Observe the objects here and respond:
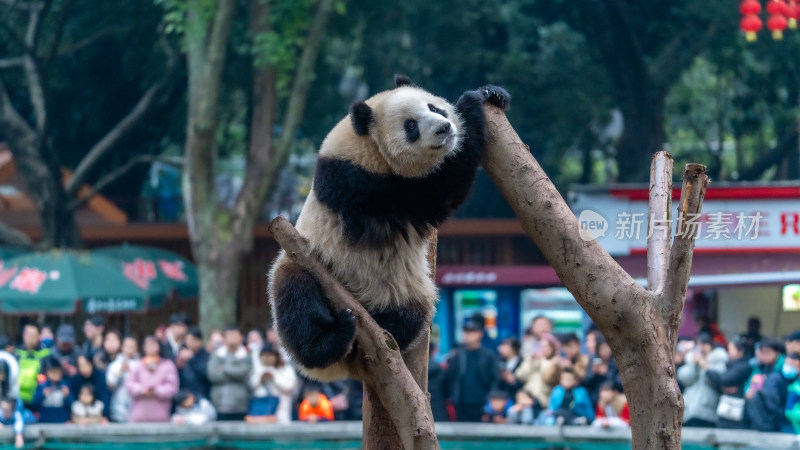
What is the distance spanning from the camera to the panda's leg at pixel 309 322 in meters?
3.02

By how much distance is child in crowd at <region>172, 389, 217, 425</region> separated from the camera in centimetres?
814

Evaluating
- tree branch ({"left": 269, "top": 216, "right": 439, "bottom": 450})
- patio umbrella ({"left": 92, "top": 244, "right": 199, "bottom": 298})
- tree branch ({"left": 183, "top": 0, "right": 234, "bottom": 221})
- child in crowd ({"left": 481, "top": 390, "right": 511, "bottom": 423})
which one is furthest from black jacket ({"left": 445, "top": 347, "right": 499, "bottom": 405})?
patio umbrella ({"left": 92, "top": 244, "right": 199, "bottom": 298})

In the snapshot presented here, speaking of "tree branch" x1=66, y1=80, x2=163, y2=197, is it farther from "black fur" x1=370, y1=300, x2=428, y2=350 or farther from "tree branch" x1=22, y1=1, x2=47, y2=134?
"black fur" x1=370, y1=300, x2=428, y2=350

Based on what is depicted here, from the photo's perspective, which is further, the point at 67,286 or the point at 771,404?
the point at 67,286

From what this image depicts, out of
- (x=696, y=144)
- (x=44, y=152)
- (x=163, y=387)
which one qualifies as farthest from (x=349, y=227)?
(x=696, y=144)

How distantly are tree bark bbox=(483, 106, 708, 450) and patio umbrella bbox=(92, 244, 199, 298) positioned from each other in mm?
10465

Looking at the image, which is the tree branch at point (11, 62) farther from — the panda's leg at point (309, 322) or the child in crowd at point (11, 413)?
the panda's leg at point (309, 322)

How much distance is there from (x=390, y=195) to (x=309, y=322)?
0.51 m

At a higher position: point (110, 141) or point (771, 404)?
point (110, 141)

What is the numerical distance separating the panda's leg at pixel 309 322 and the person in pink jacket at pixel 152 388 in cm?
531

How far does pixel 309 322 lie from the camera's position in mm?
3105

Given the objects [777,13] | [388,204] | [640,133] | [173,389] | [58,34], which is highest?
[58,34]

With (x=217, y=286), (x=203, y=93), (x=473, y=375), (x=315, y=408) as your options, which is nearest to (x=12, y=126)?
(x=203, y=93)

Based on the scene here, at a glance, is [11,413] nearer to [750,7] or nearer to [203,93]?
[203,93]
